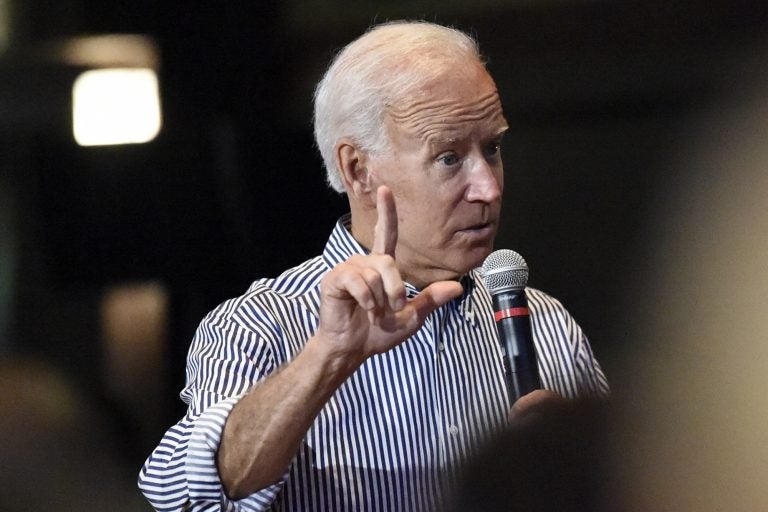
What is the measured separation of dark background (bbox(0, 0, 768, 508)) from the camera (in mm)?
1797

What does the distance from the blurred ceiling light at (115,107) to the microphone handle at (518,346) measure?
2.38 feet

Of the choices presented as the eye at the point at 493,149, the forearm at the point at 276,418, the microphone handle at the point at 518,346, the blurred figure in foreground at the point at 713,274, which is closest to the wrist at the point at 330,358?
the forearm at the point at 276,418

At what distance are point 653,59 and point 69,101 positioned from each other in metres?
1.12

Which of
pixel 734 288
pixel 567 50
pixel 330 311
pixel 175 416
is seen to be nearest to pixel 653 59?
pixel 567 50

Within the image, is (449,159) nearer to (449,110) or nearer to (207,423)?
(449,110)

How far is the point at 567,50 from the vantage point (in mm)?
2037

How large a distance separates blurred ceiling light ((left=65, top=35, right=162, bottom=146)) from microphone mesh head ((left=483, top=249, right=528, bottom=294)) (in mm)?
667

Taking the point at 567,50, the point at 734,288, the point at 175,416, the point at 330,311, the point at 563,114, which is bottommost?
the point at 175,416

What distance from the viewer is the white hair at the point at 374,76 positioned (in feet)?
5.89

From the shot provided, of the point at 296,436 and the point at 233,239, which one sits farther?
the point at 233,239

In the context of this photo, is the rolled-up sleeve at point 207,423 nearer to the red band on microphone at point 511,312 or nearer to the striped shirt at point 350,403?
the striped shirt at point 350,403

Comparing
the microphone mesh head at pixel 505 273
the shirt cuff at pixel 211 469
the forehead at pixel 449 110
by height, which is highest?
the forehead at pixel 449 110

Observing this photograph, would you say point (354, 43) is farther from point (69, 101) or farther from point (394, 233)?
point (394, 233)

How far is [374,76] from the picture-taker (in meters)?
1.82
